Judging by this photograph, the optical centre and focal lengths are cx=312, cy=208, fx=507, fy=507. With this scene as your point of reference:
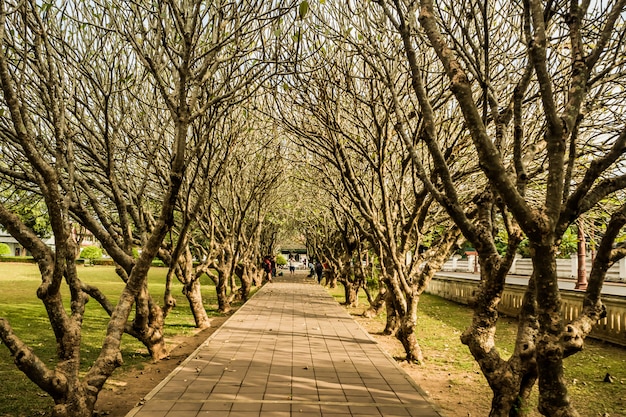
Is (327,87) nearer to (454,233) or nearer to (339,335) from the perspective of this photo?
(454,233)

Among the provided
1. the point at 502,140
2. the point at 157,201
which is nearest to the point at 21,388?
the point at 502,140

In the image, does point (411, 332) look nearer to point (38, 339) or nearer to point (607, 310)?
point (607, 310)

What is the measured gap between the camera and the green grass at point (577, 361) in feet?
24.4

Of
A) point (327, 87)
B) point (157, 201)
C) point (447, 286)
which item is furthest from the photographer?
point (447, 286)

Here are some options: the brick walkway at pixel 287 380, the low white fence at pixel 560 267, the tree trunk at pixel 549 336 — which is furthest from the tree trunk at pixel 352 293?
the tree trunk at pixel 549 336

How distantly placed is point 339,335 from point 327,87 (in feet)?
18.4

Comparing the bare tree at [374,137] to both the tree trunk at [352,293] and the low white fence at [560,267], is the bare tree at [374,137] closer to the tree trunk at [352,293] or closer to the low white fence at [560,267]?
the tree trunk at [352,293]

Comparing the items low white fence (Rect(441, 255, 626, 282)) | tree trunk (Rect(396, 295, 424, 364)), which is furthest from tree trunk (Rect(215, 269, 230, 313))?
low white fence (Rect(441, 255, 626, 282))

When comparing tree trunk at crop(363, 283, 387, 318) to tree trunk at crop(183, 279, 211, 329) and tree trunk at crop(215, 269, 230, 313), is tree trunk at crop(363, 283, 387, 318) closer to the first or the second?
tree trunk at crop(215, 269, 230, 313)

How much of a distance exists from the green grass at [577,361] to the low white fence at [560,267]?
543 inches

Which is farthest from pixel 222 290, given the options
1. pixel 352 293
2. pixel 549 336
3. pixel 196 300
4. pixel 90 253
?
pixel 90 253

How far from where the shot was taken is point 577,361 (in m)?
10.6

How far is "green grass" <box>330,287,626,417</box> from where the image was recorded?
7.43 meters

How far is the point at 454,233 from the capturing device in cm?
973
